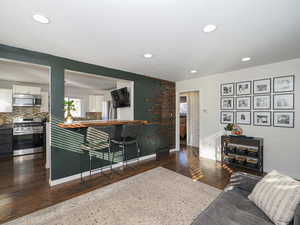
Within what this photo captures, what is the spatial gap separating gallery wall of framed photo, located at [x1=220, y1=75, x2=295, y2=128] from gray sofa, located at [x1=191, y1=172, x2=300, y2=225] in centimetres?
224

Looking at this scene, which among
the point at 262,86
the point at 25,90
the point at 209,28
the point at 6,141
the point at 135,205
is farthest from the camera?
the point at 25,90

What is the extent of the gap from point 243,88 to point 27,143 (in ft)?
21.8

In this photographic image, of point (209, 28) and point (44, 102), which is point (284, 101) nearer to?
point (209, 28)

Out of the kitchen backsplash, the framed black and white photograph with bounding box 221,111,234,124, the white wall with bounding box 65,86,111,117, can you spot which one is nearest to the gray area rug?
the framed black and white photograph with bounding box 221,111,234,124

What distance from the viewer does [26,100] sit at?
14.6 ft

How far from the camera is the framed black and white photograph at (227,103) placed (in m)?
3.52

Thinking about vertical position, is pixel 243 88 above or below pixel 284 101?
above

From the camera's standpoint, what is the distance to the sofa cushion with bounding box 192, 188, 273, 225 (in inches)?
39.9

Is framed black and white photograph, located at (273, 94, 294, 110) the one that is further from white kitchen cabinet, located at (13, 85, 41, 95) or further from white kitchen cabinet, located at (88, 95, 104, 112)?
white kitchen cabinet, located at (13, 85, 41, 95)

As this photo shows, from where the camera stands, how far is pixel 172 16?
144cm

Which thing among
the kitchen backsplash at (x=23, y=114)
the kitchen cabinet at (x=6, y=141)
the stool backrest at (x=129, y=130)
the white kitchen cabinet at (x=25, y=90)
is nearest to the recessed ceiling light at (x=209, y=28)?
the stool backrest at (x=129, y=130)

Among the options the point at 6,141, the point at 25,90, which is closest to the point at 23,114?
the point at 25,90

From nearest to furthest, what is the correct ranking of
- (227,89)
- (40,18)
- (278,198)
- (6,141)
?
1. (278,198)
2. (40,18)
3. (227,89)
4. (6,141)

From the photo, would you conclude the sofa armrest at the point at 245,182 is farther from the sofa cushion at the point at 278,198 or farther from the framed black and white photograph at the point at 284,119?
the framed black and white photograph at the point at 284,119
